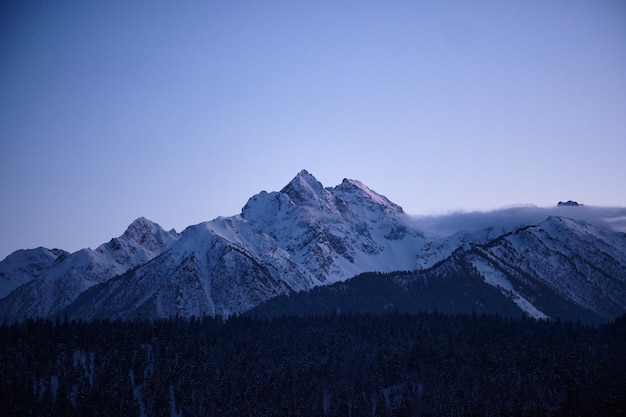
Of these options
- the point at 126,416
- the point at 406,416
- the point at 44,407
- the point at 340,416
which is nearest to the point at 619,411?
the point at 406,416

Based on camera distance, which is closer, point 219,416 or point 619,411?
point 619,411

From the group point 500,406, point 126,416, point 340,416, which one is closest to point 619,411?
point 500,406

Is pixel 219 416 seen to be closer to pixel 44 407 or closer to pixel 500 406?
pixel 44 407

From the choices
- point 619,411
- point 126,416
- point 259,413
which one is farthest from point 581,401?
point 126,416

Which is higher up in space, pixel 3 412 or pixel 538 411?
pixel 3 412

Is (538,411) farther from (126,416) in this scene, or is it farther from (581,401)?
(126,416)

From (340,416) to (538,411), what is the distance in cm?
4786

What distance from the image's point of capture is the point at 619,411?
186m

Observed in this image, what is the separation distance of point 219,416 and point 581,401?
90166 mm

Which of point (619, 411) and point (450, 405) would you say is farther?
point (450, 405)

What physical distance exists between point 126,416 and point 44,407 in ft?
66.6

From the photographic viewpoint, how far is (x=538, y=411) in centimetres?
19175

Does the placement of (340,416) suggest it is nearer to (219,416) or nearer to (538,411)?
(219,416)

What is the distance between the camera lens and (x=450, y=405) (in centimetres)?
19938
